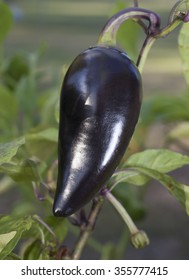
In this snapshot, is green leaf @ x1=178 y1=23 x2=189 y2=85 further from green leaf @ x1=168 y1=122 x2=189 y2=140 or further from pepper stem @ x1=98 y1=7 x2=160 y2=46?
green leaf @ x1=168 y1=122 x2=189 y2=140

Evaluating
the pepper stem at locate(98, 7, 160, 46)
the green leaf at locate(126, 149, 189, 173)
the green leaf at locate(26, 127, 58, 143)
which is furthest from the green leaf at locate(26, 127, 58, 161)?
the pepper stem at locate(98, 7, 160, 46)

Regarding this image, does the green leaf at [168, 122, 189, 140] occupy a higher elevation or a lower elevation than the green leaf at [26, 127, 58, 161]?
lower

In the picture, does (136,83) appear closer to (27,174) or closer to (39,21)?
(27,174)

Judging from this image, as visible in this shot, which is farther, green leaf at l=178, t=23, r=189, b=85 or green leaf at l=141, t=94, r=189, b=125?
green leaf at l=141, t=94, r=189, b=125

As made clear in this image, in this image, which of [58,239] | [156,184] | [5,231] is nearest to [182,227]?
[156,184]

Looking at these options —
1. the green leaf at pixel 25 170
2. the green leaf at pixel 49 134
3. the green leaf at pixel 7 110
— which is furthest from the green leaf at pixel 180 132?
the green leaf at pixel 25 170

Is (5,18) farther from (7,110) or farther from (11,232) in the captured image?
(11,232)

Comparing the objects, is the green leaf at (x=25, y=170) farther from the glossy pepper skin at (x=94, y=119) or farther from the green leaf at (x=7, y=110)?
the green leaf at (x=7, y=110)
